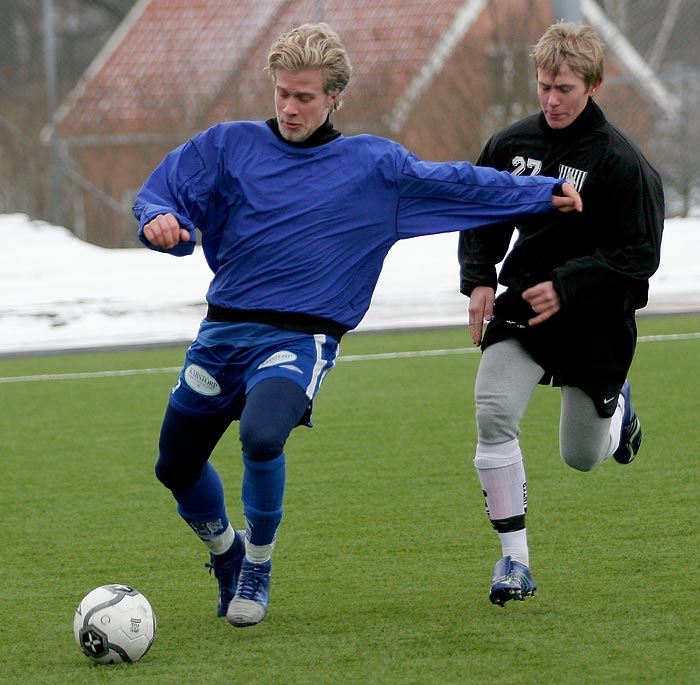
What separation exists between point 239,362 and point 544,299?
1.01 metres

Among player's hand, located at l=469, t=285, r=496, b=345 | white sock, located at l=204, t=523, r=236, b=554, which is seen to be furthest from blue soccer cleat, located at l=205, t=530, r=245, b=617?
player's hand, located at l=469, t=285, r=496, b=345

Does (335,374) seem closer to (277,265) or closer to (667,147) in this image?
(277,265)

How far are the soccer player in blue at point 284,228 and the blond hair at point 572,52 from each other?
40 cm

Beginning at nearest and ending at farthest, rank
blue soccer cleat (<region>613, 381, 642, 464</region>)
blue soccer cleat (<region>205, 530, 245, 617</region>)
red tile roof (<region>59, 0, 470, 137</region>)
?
blue soccer cleat (<region>205, 530, 245, 617</region>), blue soccer cleat (<region>613, 381, 642, 464</region>), red tile roof (<region>59, 0, 470, 137</region>)

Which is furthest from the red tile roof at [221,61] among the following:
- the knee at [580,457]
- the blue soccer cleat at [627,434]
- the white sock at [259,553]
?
the white sock at [259,553]

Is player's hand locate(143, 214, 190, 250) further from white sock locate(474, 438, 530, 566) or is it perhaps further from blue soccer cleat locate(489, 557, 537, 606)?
blue soccer cleat locate(489, 557, 537, 606)

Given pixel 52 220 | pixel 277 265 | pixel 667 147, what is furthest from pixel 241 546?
pixel 667 147

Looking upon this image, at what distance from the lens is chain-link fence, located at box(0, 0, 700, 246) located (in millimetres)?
16469

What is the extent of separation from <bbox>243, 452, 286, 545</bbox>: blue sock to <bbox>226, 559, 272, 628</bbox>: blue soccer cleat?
9cm

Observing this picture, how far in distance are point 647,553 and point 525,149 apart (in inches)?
60.9

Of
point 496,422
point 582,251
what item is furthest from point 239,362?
point 582,251

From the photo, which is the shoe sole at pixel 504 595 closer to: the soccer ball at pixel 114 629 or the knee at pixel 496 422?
the knee at pixel 496 422

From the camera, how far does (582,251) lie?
4914 millimetres

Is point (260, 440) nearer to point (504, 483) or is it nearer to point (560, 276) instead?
point (504, 483)
